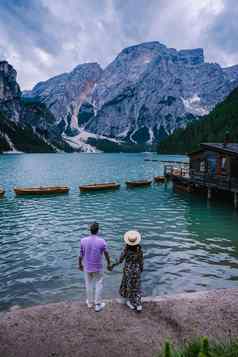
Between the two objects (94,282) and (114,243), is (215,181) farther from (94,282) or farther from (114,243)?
(94,282)

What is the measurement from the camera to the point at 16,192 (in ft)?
162

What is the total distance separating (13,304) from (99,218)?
777 inches

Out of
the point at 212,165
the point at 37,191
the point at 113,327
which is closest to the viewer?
the point at 113,327

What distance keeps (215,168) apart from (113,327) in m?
36.8

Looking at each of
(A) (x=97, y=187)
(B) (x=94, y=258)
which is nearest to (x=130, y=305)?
(B) (x=94, y=258)

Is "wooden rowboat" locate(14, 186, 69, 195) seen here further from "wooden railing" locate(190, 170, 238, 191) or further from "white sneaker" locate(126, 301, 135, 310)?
"white sneaker" locate(126, 301, 135, 310)

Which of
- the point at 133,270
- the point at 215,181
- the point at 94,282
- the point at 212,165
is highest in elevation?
the point at 212,165

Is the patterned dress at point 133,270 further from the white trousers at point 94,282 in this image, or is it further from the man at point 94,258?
the white trousers at point 94,282

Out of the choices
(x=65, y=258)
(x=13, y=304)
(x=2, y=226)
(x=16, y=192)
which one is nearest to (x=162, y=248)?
(x=65, y=258)

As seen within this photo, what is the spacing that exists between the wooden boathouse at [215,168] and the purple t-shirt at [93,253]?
31.0m

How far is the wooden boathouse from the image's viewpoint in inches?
1577

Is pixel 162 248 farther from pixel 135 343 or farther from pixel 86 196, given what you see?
pixel 86 196

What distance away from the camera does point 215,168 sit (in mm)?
43625

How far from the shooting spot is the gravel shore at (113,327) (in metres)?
8.87
